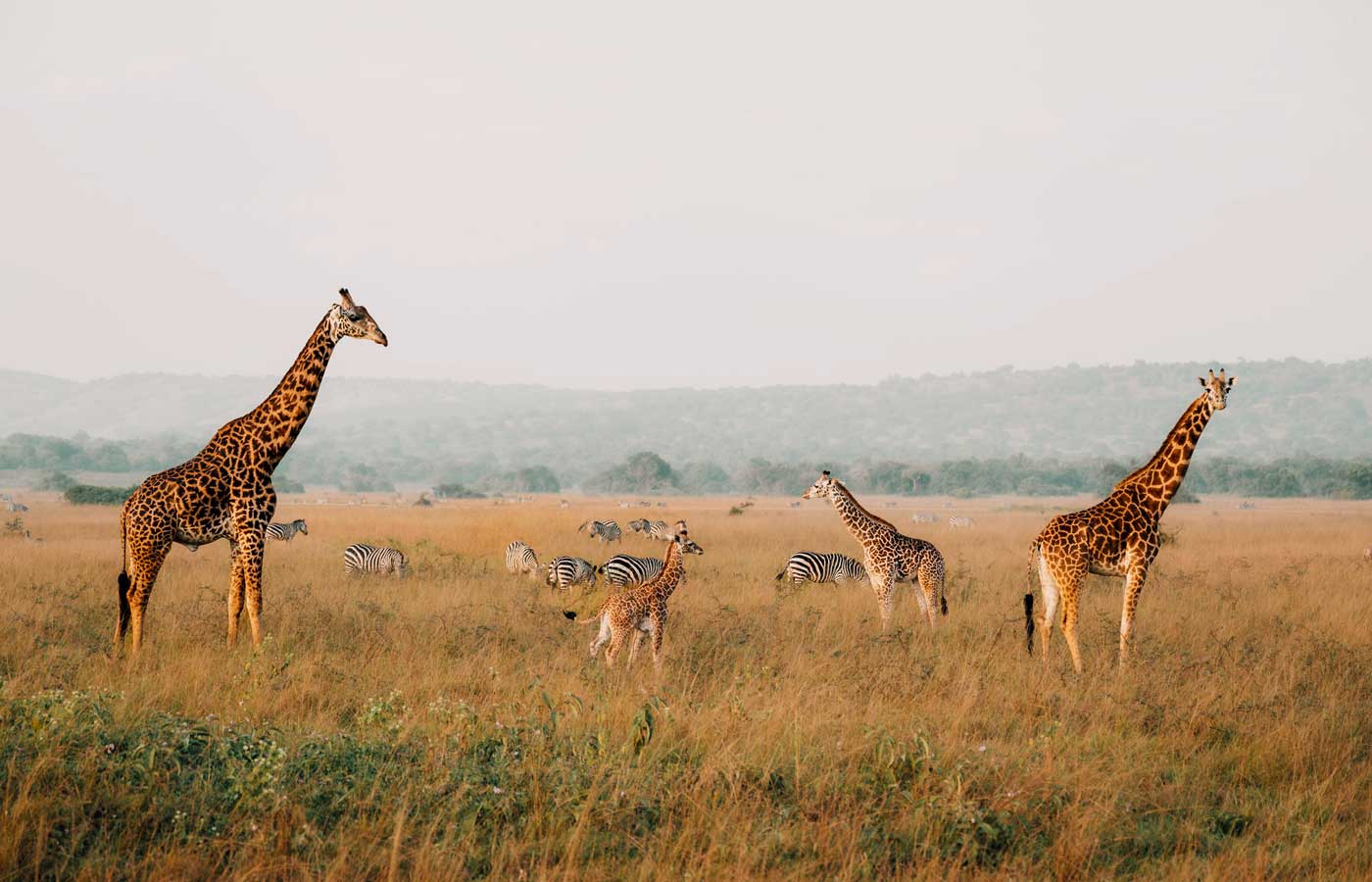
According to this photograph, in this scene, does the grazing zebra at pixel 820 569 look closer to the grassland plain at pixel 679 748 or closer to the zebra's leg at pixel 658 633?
the grassland plain at pixel 679 748

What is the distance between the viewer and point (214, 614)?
1351 centimetres

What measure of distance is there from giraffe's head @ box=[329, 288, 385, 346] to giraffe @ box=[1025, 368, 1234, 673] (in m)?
7.41

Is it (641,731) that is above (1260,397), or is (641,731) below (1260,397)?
below

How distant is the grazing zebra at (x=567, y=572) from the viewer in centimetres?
1733

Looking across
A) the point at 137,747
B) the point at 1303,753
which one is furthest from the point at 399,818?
the point at 1303,753

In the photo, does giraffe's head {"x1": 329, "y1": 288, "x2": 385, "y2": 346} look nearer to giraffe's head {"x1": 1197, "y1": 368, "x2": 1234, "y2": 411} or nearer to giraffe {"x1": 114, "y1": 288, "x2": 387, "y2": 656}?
giraffe {"x1": 114, "y1": 288, "x2": 387, "y2": 656}

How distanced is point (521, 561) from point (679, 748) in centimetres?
1252

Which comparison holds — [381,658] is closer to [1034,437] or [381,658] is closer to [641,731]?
[641,731]

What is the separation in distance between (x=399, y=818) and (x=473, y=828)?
18.2 inches

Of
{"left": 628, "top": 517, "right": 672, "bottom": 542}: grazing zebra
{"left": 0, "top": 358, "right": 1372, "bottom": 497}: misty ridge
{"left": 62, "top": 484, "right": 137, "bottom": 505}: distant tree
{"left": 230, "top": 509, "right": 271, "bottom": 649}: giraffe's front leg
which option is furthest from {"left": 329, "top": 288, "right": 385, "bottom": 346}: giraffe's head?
{"left": 0, "top": 358, "right": 1372, "bottom": 497}: misty ridge

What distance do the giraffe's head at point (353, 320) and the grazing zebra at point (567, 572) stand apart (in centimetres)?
704

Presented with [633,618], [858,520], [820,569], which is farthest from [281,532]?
[633,618]

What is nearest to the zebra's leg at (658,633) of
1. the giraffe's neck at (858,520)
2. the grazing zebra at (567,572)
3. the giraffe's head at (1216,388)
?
the giraffe's neck at (858,520)

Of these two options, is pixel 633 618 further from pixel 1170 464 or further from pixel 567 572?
pixel 567 572
